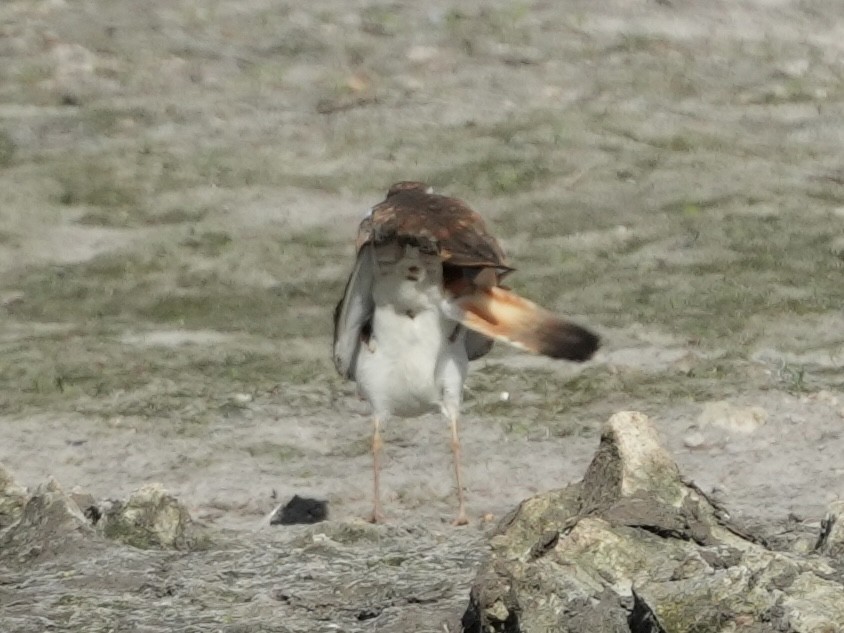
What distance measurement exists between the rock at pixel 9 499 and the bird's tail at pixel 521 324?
1515 mm

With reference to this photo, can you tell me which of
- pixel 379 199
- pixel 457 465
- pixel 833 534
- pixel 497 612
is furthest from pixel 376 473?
pixel 379 199

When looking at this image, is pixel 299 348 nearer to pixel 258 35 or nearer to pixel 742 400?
pixel 742 400

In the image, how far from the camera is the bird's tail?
5320 millimetres

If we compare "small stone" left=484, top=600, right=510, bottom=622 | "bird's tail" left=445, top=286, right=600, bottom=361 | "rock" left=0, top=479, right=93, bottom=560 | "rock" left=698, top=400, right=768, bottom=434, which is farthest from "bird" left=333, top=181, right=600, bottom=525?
"small stone" left=484, top=600, right=510, bottom=622

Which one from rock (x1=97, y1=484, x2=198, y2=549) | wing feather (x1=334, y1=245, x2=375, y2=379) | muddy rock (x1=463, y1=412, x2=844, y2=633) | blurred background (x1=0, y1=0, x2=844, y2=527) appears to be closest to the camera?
muddy rock (x1=463, y1=412, x2=844, y2=633)

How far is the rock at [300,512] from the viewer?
6391 mm

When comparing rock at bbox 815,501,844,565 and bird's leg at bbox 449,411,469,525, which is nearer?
rock at bbox 815,501,844,565

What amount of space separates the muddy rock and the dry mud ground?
0.34 metres

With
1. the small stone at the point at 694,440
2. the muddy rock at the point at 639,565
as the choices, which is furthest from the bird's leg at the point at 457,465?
the muddy rock at the point at 639,565

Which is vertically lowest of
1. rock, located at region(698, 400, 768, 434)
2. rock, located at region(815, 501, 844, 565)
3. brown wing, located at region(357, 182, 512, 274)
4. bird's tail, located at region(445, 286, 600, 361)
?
rock, located at region(698, 400, 768, 434)

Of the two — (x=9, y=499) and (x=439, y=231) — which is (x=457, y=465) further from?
(x=9, y=499)

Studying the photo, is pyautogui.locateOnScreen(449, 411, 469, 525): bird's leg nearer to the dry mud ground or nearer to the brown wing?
the dry mud ground

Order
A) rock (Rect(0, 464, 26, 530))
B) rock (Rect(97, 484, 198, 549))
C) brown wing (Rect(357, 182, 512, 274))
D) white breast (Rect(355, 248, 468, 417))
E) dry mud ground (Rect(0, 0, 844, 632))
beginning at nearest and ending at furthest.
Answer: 1. rock (Rect(97, 484, 198, 549))
2. rock (Rect(0, 464, 26, 530))
3. dry mud ground (Rect(0, 0, 844, 632))
4. brown wing (Rect(357, 182, 512, 274))
5. white breast (Rect(355, 248, 468, 417))

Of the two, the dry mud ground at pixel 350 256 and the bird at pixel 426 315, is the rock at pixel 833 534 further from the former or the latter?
the bird at pixel 426 315
